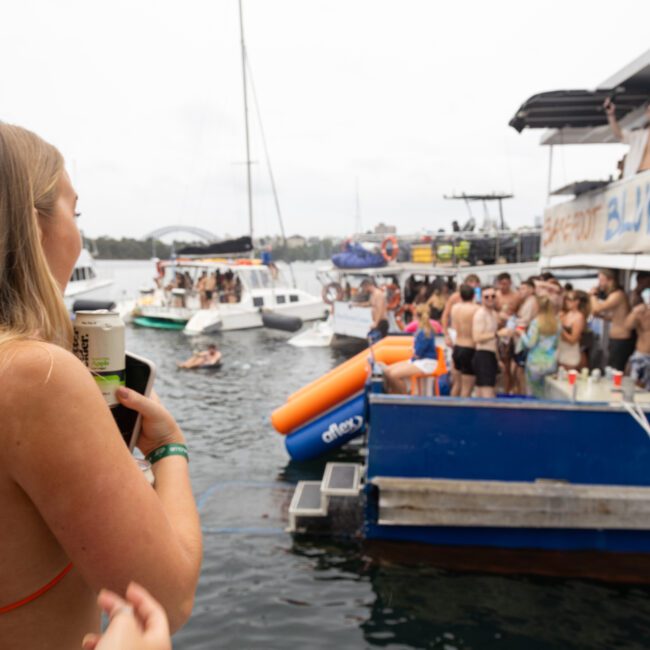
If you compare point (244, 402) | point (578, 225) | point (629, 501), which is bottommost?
point (244, 402)

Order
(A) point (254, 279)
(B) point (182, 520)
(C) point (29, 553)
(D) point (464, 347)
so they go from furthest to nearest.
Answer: (A) point (254, 279) → (D) point (464, 347) → (B) point (182, 520) → (C) point (29, 553)

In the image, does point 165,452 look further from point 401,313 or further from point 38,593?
point 401,313

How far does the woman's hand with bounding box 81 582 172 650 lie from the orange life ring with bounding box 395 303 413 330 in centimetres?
1862

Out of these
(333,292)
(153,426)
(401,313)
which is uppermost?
(153,426)

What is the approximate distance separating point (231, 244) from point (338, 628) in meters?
29.3

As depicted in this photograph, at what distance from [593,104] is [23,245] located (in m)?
7.70

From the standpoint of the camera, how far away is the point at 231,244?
33344 mm

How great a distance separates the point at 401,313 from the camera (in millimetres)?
20031

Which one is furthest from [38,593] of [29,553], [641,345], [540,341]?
[641,345]

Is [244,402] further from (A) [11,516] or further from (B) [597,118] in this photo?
(A) [11,516]

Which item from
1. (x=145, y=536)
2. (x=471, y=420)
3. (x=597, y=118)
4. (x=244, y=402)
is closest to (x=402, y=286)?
(x=244, y=402)

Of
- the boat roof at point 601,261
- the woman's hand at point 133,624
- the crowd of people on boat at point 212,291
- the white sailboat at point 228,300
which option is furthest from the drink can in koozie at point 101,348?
the crowd of people on boat at point 212,291

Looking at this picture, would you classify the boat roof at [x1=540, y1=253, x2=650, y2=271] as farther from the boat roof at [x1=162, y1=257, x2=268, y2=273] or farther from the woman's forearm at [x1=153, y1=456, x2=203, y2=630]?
the boat roof at [x1=162, y1=257, x2=268, y2=273]

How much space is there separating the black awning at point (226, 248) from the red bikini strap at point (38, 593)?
32.7m
